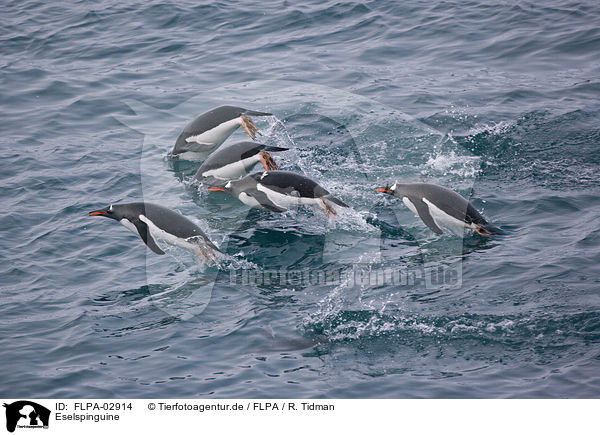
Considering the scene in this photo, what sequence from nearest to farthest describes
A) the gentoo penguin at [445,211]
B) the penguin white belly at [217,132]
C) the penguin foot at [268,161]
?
the gentoo penguin at [445,211] < the penguin foot at [268,161] < the penguin white belly at [217,132]

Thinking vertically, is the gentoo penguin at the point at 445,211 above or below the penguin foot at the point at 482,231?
above

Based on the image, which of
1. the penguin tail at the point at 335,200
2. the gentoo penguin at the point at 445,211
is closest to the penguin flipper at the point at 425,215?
the gentoo penguin at the point at 445,211

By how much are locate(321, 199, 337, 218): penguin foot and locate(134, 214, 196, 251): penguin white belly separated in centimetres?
197

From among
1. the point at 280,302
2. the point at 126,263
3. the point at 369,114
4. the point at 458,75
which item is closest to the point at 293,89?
the point at 369,114

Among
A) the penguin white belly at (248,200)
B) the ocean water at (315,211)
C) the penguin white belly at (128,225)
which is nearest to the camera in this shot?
the ocean water at (315,211)

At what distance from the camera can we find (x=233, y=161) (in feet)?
37.2

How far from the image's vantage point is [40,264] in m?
9.29

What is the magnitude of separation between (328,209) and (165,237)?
230 cm

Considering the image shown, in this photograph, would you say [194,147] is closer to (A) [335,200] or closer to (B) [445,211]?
(A) [335,200]

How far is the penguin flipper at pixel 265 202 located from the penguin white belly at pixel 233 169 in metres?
1.23

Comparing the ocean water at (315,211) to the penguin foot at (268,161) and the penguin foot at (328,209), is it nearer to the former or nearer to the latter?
the penguin foot at (328,209)

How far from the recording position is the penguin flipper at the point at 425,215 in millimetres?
9039

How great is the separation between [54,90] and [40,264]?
7.31 m
